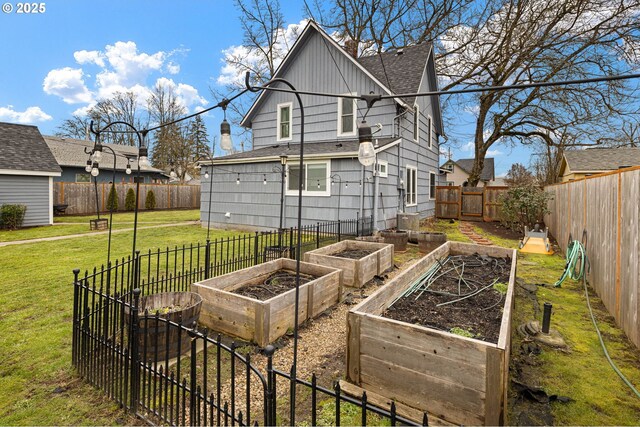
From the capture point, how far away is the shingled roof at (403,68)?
12078 millimetres

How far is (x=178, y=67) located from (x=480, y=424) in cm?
2601

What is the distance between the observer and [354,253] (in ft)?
24.4

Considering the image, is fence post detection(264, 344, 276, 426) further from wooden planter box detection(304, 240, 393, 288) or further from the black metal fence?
wooden planter box detection(304, 240, 393, 288)

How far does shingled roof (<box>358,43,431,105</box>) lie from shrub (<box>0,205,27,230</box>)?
1602 centimetres

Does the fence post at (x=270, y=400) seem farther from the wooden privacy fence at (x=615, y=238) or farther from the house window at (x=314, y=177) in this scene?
the house window at (x=314, y=177)

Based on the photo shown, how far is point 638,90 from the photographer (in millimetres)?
14281

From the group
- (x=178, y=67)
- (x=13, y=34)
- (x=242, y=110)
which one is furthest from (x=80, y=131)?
(x=13, y=34)

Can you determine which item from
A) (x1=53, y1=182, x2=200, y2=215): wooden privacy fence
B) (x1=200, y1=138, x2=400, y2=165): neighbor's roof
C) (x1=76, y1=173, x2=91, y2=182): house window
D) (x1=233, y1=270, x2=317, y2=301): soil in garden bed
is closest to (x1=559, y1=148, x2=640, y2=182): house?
(x1=200, y1=138, x2=400, y2=165): neighbor's roof

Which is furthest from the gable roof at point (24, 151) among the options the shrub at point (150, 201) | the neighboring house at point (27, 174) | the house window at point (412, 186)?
the house window at point (412, 186)

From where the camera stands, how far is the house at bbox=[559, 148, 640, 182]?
1633cm

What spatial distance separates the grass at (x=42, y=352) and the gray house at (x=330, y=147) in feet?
16.1

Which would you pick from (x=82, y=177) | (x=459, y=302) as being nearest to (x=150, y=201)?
(x=82, y=177)

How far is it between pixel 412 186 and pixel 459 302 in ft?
31.8

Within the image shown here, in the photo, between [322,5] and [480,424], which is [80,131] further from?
[480,424]
